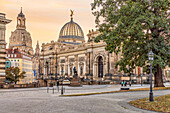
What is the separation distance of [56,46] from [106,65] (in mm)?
34562

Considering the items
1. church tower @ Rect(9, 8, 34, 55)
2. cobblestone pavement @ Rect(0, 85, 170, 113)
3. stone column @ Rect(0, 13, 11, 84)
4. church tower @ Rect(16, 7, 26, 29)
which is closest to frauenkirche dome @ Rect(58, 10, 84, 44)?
stone column @ Rect(0, 13, 11, 84)

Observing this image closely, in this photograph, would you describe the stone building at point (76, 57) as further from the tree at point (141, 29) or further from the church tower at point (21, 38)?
the church tower at point (21, 38)

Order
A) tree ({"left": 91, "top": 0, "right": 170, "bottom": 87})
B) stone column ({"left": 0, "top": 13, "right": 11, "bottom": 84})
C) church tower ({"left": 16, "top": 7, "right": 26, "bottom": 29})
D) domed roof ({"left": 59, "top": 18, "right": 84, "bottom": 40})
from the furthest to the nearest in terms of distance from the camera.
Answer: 1. church tower ({"left": 16, "top": 7, "right": 26, "bottom": 29})
2. domed roof ({"left": 59, "top": 18, "right": 84, "bottom": 40})
3. stone column ({"left": 0, "top": 13, "right": 11, "bottom": 84})
4. tree ({"left": 91, "top": 0, "right": 170, "bottom": 87})

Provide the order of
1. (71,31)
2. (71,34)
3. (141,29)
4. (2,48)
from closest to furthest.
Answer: (141,29) → (2,48) → (71,34) → (71,31)

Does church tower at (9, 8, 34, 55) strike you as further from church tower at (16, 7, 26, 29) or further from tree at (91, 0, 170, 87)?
tree at (91, 0, 170, 87)

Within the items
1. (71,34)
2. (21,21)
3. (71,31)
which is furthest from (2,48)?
(21,21)

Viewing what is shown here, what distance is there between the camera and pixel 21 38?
165250mm

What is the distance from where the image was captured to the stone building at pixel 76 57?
64.8m

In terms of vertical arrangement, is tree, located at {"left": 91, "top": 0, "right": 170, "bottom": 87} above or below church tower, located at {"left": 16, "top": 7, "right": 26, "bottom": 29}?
below

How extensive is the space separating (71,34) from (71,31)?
1457 millimetres

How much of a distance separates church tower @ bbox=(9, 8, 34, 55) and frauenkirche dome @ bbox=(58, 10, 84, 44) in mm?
69046

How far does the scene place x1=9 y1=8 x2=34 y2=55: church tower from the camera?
6433 inches

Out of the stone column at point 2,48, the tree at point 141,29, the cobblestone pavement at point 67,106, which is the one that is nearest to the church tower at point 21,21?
the stone column at point 2,48

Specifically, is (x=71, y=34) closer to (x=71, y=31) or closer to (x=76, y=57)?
(x=71, y=31)
